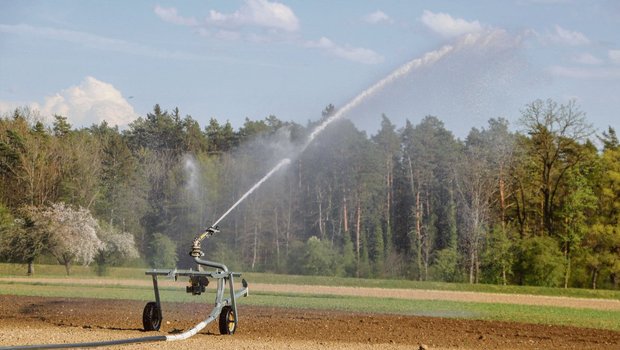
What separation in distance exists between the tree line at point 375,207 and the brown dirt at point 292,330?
27203 mm

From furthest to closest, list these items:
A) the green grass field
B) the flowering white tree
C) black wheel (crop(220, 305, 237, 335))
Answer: the flowering white tree → the green grass field → black wheel (crop(220, 305, 237, 335))

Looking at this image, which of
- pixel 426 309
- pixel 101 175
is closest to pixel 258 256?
pixel 101 175

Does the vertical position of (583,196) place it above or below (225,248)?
above

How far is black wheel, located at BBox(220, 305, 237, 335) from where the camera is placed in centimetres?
1928

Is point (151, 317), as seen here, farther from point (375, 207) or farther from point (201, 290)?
point (375, 207)

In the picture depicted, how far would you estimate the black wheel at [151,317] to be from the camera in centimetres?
1905

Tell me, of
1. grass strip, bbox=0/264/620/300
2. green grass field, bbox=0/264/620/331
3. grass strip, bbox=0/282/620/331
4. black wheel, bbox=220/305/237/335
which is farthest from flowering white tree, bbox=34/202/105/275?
black wheel, bbox=220/305/237/335

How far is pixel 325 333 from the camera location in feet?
70.2

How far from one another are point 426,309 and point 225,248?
80.0 feet

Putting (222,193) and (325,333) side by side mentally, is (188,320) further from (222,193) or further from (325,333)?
(222,193)

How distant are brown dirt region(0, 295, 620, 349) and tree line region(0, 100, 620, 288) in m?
27.2

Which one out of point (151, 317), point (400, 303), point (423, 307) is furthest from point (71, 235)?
point (151, 317)

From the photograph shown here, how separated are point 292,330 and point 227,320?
2893 mm

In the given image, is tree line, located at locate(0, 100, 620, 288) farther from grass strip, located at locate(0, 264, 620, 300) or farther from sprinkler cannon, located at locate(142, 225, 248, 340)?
sprinkler cannon, located at locate(142, 225, 248, 340)
